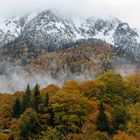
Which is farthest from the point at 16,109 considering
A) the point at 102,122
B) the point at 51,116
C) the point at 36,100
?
the point at 102,122

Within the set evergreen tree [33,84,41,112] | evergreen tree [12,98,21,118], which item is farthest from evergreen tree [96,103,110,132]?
evergreen tree [12,98,21,118]

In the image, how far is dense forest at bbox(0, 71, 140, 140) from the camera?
277 ft

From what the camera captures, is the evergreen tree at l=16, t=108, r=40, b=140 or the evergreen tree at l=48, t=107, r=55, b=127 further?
the evergreen tree at l=48, t=107, r=55, b=127

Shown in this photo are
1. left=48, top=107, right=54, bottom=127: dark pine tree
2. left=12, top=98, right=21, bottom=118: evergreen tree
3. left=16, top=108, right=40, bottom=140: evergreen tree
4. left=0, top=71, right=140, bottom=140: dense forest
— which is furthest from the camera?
left=12, top=98, right=21, bottom=118: evergreen tree

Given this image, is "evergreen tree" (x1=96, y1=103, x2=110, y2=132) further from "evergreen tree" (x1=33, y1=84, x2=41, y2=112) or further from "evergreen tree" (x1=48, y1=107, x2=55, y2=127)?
"evergreen tree" (x1=33, y1=84, x2=41, y2=112)

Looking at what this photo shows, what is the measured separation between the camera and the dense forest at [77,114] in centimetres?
8454

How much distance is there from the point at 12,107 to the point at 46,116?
31.2ft

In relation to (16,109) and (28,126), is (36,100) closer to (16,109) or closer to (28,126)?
(16,109)

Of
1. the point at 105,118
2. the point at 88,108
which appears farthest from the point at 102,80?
the point at 105,118

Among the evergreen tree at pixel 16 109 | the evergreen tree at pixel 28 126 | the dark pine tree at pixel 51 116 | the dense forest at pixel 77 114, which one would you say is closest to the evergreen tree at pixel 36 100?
the dense forest at pixel 77 114

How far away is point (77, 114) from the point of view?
92062mm

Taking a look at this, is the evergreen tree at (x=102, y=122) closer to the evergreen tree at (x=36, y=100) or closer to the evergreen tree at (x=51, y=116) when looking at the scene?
the evergreen tree at (x=51, y=116)

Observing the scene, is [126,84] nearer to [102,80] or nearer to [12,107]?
[102,80]

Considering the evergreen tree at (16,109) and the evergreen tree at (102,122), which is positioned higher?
the evergreen tree at (16,109)
